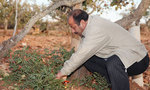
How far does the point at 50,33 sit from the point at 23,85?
1654 cm

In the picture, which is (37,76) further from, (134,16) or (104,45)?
(134,16)

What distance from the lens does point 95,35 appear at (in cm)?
220

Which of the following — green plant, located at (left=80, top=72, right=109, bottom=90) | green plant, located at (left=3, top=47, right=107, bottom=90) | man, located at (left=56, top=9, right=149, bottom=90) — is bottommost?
green plant, located at (left=80, top=72, right=109, bottom=90)

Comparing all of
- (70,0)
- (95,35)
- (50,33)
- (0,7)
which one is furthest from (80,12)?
(50,33)

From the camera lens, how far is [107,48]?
244 cm

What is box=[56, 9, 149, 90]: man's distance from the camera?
2.22 meters

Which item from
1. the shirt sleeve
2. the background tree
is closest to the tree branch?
the background tree

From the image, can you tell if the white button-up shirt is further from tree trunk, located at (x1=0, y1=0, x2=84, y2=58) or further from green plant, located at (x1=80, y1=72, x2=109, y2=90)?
tree trunk, located at (x1=0, y1=0, x2=84, y2=58)

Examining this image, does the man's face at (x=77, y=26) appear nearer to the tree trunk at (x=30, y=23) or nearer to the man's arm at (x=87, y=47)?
the man's arm at (x=87, y=47)

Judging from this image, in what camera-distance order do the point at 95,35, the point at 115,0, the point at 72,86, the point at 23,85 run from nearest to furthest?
the point at 95,35 < the point at 23,85 < the point at 72,86 < the point at 115,0

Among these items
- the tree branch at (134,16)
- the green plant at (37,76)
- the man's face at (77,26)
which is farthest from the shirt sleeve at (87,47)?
the tree branch at (134,16)

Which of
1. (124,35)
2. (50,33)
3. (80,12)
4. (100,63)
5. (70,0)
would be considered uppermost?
(70,0)

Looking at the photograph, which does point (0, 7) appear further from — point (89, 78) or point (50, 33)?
point (89, 78)

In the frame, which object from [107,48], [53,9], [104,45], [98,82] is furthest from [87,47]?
[53,9]
